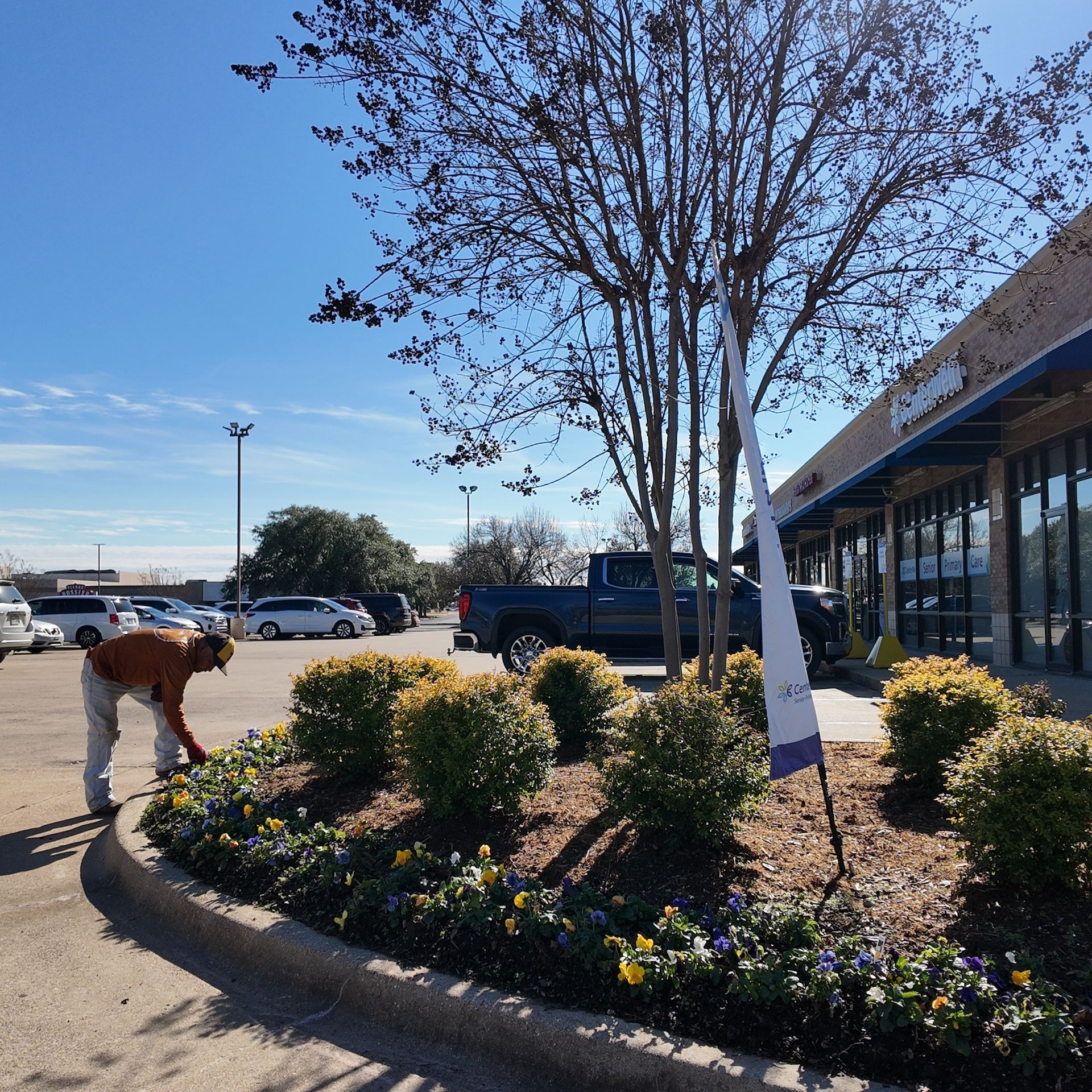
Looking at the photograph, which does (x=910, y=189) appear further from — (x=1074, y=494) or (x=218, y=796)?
(x=1074, y=494)

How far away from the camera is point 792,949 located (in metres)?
3.09

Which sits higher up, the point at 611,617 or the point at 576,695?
the point at 611,617

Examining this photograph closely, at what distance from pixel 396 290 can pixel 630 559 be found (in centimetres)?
860

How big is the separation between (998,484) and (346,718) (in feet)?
42.1

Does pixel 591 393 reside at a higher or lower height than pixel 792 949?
higher

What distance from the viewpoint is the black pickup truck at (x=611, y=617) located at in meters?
13.3

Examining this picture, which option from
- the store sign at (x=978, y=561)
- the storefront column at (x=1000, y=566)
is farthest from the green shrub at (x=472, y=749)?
the store sign at (x=978, y=561)

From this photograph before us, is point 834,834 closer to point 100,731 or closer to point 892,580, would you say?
point 100,731

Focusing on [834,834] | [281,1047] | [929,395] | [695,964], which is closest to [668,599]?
[834,834]

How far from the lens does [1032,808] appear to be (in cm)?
344

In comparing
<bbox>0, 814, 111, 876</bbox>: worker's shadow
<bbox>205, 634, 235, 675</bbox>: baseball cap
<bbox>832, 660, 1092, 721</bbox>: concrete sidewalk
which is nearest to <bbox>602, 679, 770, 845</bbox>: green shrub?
<bbox>205, 634, 235, 675</bbox>: baseball cap

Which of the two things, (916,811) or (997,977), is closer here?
(997,977)

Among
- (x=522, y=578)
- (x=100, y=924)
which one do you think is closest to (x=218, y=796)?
(x=100, y=924)

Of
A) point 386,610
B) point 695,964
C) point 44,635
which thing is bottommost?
point 695,964
